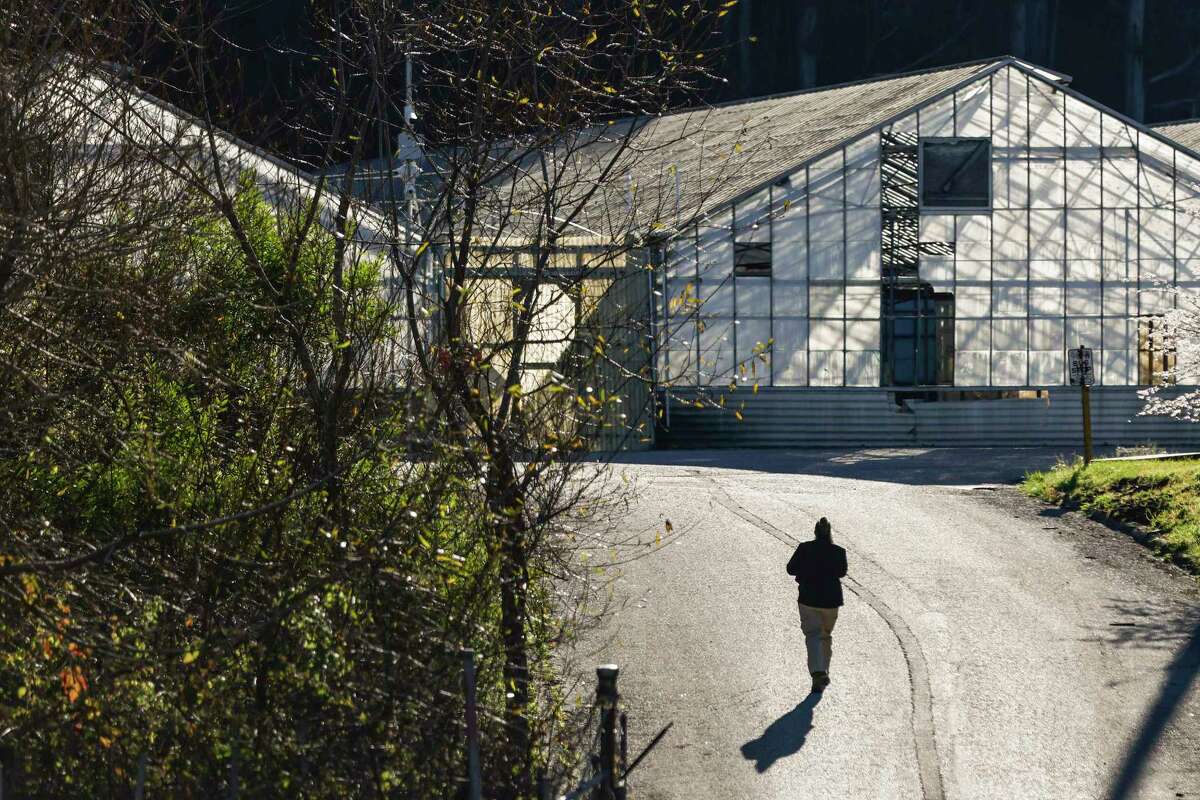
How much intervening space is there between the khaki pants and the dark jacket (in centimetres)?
6

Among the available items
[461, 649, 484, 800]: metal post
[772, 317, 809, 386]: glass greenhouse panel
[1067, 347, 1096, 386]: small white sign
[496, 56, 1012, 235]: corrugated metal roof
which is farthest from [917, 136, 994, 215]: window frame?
[461, 649, 484, 800]: metal post

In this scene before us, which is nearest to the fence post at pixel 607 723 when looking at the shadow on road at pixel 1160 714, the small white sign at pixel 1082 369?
the shadow on road at pixel 1160 714

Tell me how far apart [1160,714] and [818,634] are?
8.97ft

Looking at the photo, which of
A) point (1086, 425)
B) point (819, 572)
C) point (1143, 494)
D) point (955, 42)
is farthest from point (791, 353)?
point (955, 42)

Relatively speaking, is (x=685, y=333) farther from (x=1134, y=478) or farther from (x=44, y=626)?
(x=44, y=626)

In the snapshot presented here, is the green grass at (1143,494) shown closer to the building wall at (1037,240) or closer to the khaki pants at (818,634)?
the khaki pants at (818,634)

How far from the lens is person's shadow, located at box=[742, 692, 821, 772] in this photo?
11058 mm

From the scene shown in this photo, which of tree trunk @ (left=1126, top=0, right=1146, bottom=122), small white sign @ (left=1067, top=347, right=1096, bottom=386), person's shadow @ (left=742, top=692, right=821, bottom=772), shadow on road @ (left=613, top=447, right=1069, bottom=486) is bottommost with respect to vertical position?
person's shadow @ (left=742, top=692, right=821, bottom=772)

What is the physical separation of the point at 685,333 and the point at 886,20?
145 ft

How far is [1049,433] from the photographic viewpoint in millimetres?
33469

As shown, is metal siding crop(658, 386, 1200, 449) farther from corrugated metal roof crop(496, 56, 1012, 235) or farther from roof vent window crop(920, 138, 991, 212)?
corrugated metal roof crop(496, 56, 1012, 235)

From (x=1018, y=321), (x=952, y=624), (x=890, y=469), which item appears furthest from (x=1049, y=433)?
(x=952, y=624)

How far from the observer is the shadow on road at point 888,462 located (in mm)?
27525

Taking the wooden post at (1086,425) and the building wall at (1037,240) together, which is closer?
the wooden post at (1086,425)
